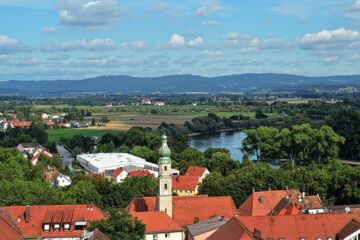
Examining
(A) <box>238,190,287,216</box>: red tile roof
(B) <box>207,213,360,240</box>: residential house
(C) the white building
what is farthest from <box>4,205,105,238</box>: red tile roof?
(C) the white building

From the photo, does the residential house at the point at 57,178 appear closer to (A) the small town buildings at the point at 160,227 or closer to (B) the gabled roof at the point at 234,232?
(A) the small town buildings at the point at 160,227

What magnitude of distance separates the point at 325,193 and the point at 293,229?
22.8 m

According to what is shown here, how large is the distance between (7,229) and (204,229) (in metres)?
13.7

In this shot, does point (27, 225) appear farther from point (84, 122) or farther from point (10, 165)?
point (84, 122)

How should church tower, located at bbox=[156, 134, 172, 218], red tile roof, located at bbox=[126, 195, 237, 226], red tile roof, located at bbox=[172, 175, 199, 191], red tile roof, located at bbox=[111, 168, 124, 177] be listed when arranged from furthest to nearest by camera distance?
red tile roof, located at bbox=[111, 168, 124, 177], red tile roof, located at bbox=[172, 175, 199, 191], red tile roof, located at bbox=[126, 195, 237, 226], church tower, located at bbox=[156, 134, 172, 218]

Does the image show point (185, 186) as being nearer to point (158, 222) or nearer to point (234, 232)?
point (158, 222)

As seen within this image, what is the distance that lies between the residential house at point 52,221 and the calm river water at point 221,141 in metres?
62.7

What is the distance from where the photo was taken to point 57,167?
8162 cm

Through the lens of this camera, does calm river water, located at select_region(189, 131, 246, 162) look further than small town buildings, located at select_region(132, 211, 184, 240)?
Yes

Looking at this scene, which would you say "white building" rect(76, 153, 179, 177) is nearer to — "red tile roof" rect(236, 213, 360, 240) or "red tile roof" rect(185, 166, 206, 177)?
"red tile roof" rect(185, 166, 206, 177)

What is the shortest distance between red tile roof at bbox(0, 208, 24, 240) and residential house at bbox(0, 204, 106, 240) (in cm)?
51

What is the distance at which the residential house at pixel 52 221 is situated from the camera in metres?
36.4

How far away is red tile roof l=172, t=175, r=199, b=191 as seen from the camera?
6247cm

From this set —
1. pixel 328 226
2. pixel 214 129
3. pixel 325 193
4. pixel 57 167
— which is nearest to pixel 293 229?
pixel 328 226
